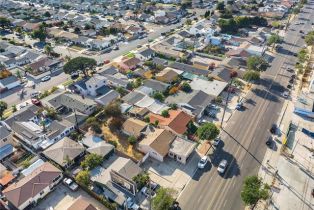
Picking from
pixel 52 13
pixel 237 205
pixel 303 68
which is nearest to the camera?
pixel 237 205

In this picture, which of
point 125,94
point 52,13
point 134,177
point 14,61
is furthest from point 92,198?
point 52,13

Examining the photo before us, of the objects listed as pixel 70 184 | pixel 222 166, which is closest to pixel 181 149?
pixel 222 166

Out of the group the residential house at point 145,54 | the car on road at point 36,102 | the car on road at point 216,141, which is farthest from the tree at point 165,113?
the residential house at point 145,54

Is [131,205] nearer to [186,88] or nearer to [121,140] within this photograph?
[121,140]

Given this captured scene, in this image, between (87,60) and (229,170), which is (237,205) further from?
(87,60)

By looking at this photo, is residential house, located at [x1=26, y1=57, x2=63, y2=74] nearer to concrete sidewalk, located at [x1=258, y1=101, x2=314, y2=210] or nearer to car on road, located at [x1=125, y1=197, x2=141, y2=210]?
car on road, located at [x1=125, y1=197, x2=141, y2=210]
